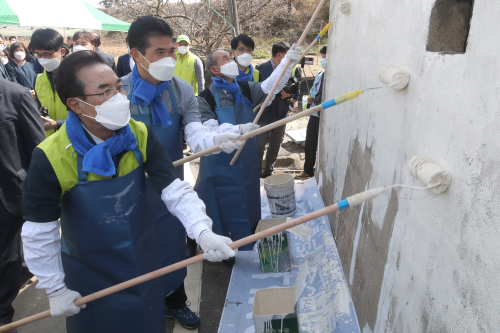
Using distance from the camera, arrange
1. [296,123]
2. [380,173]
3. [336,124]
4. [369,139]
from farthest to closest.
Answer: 1. [296,123]
2. [336,124]
3. [369,139]
4. [380,173]

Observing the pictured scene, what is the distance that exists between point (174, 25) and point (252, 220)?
8192mm

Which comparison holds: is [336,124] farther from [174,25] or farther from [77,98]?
[174,25]

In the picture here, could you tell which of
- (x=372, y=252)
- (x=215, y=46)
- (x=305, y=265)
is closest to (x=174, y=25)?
(x=215, y=46)

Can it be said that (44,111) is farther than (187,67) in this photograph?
No

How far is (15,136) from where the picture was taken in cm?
277

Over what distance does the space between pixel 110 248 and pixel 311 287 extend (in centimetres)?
186

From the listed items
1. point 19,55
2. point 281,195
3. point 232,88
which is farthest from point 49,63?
point 19,55

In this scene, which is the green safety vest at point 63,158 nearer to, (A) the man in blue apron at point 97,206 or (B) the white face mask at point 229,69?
(A) the man in blue apron at point 97,206

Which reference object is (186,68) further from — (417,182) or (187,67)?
(417,182)

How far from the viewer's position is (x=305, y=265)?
3.43m

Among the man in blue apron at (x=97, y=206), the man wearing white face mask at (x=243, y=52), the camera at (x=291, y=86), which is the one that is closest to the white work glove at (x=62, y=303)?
the man in blue apron at (x=97, y=206)

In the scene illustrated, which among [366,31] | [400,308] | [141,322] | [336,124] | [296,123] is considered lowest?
[296,123]

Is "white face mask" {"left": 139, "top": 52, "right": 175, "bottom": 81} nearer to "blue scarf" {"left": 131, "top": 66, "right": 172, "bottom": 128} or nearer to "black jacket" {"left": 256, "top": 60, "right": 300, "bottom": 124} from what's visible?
"blue scarf" {"left": 131, "top": 66, "right": 172, "bottom": 128}

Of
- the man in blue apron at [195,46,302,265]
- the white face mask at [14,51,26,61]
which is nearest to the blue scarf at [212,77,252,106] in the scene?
the man in blue apron at [195,46,302,265]
